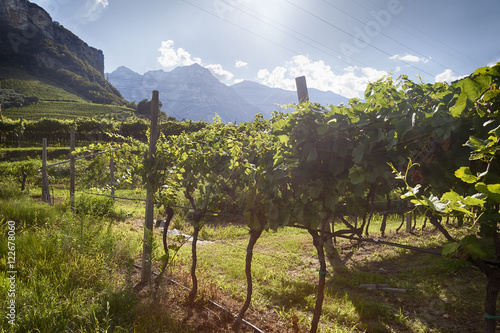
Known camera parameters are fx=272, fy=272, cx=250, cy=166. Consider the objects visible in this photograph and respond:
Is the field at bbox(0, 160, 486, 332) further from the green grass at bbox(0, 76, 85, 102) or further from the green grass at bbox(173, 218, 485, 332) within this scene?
the green grass at bbox(0, 76, 85, 102)

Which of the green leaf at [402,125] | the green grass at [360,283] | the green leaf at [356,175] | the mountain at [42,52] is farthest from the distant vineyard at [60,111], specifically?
the green leaf at [402,125]

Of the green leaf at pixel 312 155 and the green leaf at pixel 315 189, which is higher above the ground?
the green leaf at pixel 312 155

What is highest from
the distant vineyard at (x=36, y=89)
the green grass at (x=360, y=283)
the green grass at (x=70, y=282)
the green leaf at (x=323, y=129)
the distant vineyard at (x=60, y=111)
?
the distant vineyard at (x=36, y=89)

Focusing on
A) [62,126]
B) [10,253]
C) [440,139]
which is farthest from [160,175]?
[62,126]

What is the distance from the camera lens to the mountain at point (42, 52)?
93250mm

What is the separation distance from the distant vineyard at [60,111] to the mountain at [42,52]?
2781cm

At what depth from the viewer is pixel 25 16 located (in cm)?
11619

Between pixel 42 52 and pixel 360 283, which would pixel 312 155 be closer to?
pixel 360 283

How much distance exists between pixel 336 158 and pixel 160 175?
2725 mm

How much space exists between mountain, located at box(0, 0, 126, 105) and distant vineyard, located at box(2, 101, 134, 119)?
27.8 meters

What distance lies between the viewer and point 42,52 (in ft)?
339

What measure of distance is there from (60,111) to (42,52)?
222 feet

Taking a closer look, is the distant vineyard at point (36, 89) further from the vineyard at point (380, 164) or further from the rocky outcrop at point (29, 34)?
the vineyard at point (380, 164)

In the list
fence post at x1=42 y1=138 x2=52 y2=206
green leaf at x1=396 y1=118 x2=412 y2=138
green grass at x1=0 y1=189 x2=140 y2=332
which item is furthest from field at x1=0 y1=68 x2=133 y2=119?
green leaf at x1=396 y1=118 x2=412 y2=138
